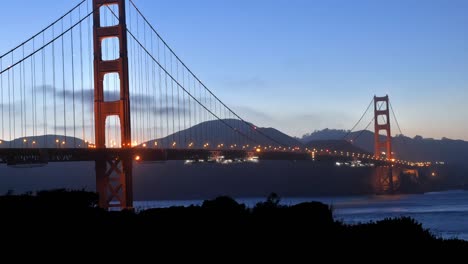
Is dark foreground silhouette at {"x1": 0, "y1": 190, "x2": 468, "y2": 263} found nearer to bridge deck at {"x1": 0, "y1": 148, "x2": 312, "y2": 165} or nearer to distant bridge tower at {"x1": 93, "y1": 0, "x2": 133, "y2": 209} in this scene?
bridge deck at {"x1": 0, "y1": 148, "x2": 312, "y2": 165}

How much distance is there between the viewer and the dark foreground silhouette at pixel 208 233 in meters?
13.2

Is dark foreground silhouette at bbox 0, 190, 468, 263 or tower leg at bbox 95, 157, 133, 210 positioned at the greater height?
tower leg at bbox 95, 157, 133, 210

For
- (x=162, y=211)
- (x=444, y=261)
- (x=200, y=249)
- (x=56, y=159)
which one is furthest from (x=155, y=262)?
(x=56, y=159)

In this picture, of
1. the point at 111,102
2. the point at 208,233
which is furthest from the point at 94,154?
the point at 208,233

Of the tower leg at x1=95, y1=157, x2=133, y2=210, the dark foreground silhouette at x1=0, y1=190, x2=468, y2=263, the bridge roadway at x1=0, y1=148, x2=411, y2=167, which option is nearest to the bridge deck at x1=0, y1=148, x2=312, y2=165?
the bridge roadway at x1=0, y1=148, x2=411, y2=167

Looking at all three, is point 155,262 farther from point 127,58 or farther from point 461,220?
point 461,220

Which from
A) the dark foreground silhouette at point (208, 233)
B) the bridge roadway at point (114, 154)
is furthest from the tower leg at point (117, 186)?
the dark foreground silhouette at point (208, 233)

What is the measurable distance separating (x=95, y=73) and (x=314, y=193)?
10680cm

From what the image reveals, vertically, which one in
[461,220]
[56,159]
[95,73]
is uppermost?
[95,73]

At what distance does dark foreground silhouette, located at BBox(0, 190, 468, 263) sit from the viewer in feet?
43.3

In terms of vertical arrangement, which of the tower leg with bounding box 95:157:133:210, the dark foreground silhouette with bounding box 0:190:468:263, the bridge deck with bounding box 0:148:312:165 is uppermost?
the bridge deck with bounding box 0:148:312:165

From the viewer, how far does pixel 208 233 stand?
1450 centimetres

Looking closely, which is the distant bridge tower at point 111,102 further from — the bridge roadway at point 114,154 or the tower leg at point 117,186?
the bridge roadway at point 114,154

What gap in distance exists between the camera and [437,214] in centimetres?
6662
